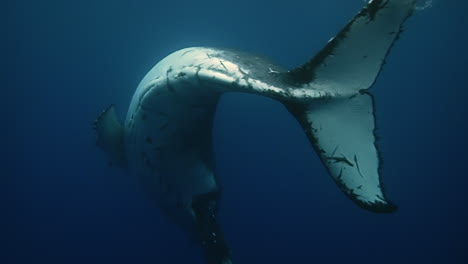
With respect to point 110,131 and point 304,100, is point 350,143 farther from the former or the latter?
point 110,131

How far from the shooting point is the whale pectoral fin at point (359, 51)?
7.59ft

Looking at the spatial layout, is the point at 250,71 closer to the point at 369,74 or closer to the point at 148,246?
the point at 369,74

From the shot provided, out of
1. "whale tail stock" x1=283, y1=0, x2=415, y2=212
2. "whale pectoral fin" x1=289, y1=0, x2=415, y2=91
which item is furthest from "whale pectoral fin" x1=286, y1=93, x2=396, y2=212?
"whale pectoral fin" x1=289, y1=0, x2=415, y2=91

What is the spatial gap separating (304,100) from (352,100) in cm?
41

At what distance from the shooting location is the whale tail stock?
7.82 feet

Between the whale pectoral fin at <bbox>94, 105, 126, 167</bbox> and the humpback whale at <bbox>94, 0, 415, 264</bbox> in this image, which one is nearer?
the humpback whale at <bbox>94, 0, 415, 264</bbox>

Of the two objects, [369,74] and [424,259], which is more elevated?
[369,74]

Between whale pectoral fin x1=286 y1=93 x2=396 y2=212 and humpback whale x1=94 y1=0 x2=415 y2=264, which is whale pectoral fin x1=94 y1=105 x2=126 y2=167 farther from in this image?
whale pectoral fin x1=286 y1=93 x2=396 y2=212

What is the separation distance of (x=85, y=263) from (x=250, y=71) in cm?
1115

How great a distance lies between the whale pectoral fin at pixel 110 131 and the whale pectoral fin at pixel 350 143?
11.1 feet

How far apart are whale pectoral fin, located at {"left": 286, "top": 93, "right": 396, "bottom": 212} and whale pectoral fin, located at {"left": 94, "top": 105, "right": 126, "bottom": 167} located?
338 centimetres

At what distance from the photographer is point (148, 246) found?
1075 cm

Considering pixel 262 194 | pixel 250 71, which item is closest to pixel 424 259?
pixel 262 194

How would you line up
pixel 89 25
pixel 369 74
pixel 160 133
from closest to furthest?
pixel 369 74, pixel 160 133, pixel 89 25
